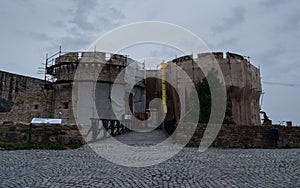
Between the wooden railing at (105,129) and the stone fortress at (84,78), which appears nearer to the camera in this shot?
the wooden railing at (105,129)

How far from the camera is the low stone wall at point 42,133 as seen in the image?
10672mm

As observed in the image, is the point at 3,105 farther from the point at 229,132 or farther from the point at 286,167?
the point at 286,167

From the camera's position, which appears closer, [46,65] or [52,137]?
[52,137]

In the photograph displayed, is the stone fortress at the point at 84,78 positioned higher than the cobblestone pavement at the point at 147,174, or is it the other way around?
the stone fortress at the point at 84,78

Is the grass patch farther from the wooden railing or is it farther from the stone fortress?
the stone fortress

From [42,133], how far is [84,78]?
11499 mm

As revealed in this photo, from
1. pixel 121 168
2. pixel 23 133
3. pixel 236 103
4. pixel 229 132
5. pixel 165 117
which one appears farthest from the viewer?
pixel 165 117

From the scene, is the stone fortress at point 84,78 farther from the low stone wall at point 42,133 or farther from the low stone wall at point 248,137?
the low stone wall at point 42,133

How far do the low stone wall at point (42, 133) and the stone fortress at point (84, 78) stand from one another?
10671 mm

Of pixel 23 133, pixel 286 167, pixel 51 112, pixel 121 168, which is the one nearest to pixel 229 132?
pixel 286 167

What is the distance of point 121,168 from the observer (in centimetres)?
624

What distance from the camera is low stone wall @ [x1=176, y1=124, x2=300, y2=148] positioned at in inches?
457

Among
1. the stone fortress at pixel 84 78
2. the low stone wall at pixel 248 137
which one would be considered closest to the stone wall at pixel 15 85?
the stone fortress at pixel 84 78

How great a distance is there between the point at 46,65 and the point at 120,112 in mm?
7969
